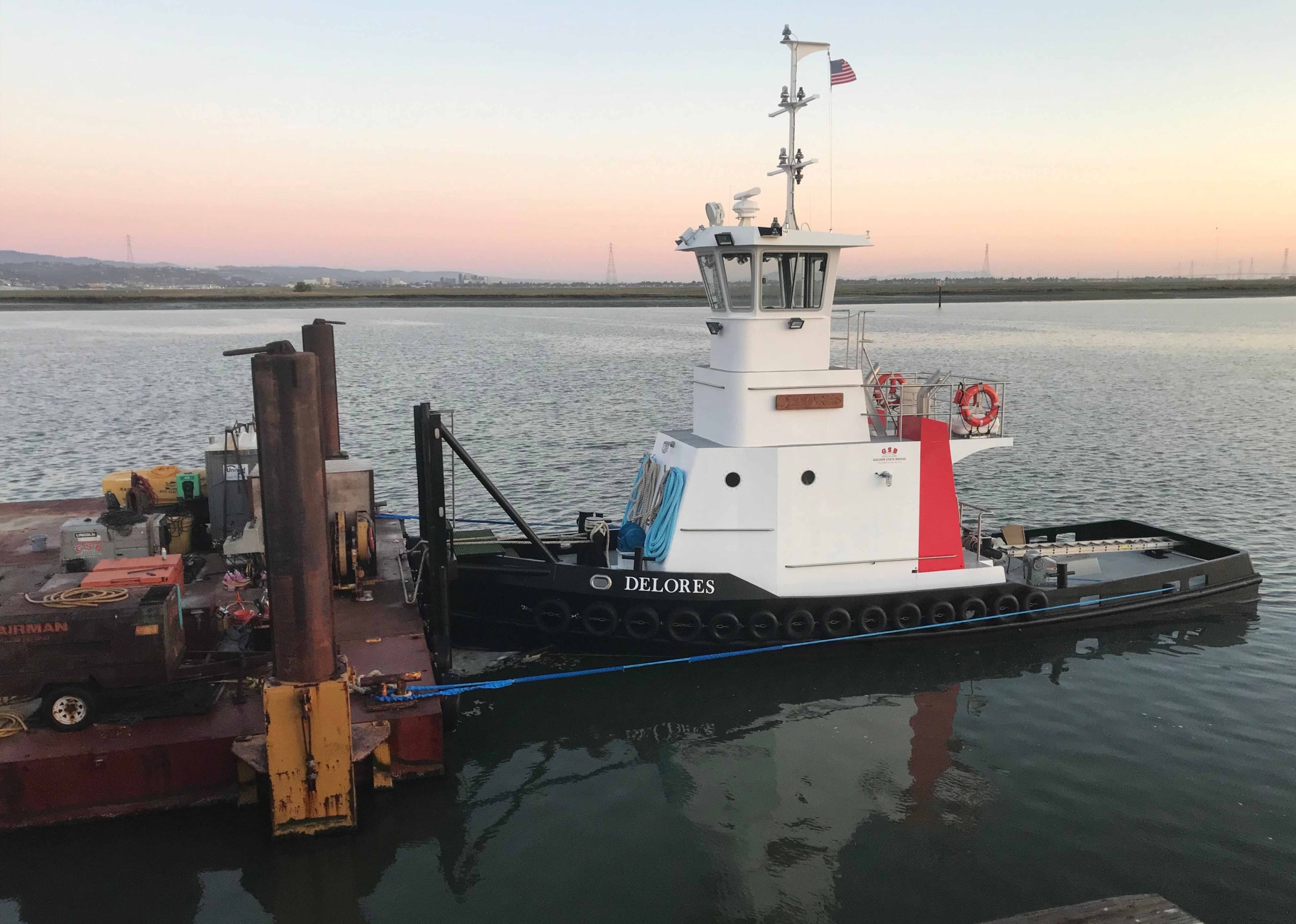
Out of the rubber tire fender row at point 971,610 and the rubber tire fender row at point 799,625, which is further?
the rubber tire fender row at point 971,610

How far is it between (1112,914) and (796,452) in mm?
6222

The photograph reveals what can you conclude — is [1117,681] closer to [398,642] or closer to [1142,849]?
[1142,849]

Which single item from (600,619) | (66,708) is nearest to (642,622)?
(600,619)

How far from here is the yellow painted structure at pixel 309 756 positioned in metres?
7.26

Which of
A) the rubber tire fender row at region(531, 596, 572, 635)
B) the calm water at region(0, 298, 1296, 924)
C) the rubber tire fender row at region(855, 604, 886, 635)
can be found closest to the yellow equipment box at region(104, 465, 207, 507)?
the calm water at region(0, 298, 1296, 924)

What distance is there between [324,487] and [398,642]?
277 cm

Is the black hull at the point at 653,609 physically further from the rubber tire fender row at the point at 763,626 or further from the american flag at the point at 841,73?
the american flag at the point at 841,73

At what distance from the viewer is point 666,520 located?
1136 centimetres

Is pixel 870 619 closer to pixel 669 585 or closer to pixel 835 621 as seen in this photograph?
pixel 835 621

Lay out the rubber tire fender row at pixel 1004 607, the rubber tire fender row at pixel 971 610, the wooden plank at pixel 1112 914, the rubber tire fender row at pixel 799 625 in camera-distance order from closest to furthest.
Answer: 1. the wooden plank at pixel 1112 914
2. the rubber tire fender row at pixel 799 625
3. the rubber tire fender row at pixel 971 610
4. the rubber tire fender row at pixel 1004 607

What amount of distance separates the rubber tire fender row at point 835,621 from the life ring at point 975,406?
3.23 metres

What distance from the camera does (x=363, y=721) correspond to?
8.17 meters

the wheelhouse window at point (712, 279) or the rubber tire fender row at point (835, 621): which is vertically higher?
the wheelhouse window at point (712, 279)

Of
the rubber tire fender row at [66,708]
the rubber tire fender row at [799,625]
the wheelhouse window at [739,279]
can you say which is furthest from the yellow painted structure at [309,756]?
the wheelhouse window at [739,279]
